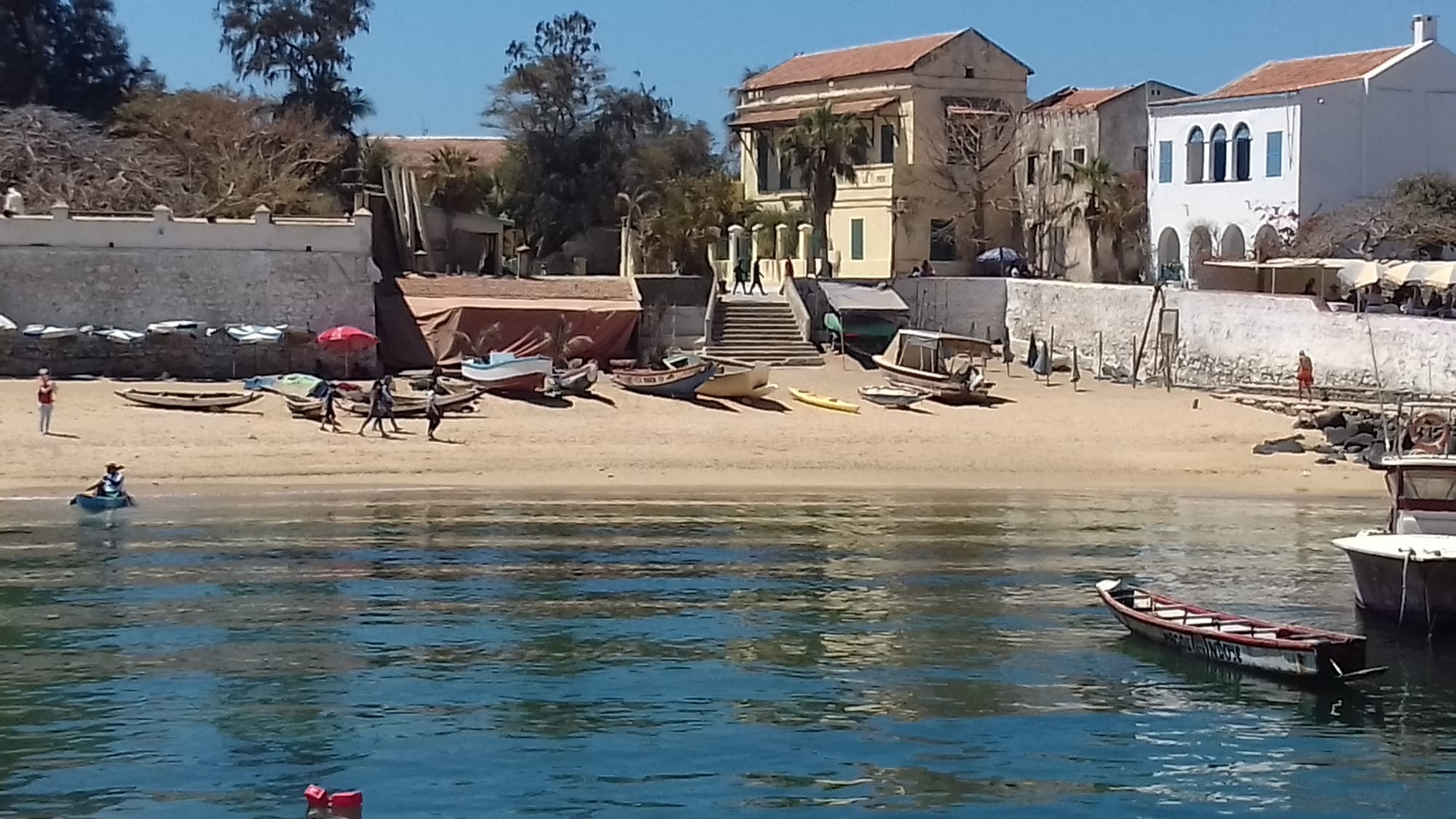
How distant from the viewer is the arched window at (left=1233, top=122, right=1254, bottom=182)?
171ft

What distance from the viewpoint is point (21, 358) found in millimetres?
41094

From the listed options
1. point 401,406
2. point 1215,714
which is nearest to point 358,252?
point 401,406

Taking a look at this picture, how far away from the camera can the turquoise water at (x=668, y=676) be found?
647 inches

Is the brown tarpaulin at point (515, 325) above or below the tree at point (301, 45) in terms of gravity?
below

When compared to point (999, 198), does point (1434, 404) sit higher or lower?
lower

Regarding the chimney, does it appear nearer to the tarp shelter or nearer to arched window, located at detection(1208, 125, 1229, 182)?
arched window, located at detection(1208, 125, 1229, 182)

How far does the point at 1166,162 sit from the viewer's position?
54.9 m

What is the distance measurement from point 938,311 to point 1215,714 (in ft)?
108

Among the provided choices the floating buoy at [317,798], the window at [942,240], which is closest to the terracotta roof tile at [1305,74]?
the window at [942,240]

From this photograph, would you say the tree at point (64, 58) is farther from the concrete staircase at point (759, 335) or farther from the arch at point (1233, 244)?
the arch at point (1233, 244)

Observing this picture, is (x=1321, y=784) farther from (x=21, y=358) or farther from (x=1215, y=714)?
(x=21, y=358)

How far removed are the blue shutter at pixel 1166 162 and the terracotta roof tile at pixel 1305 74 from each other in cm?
202

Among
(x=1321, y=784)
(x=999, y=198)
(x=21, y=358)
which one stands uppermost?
(x=999, y=198)

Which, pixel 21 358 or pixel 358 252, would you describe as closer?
pixel 21 358
